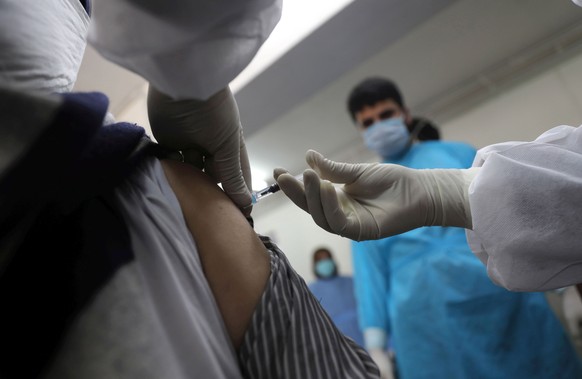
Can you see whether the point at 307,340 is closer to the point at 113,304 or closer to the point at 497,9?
the point at 113,304

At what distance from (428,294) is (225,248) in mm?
1015

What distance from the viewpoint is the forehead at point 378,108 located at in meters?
1.76

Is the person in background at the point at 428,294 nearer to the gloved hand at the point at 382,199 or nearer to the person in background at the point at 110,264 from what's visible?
the gloved hand at the point at 382,199

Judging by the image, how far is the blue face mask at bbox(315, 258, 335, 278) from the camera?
2.59m

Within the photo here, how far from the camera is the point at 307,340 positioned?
49cm

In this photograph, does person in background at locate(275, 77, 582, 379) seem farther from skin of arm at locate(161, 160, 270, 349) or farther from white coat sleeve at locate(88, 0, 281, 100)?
white coat sleeve at locate(88, 0, 281, 100)

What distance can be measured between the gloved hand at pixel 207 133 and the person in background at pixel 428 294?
10cm

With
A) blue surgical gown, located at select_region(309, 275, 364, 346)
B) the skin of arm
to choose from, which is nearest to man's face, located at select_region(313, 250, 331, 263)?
blue surgical gown, located at select_region(309, 275, 364, 346)

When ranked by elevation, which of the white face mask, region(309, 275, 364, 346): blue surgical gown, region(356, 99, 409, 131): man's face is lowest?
region(309, 275, 364, 346): blue surgical gown

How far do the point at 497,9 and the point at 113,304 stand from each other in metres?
2.09

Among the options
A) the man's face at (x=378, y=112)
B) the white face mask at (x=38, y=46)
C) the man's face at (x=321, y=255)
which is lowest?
the man's face at (x=321, y=255)

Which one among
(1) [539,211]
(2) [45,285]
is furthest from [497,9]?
(2) [45,285]

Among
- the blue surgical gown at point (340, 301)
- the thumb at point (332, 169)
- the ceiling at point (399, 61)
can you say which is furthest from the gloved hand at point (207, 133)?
the blue surgical gown at point (340, 301)

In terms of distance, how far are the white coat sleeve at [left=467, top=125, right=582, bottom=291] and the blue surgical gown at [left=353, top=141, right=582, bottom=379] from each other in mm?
570
